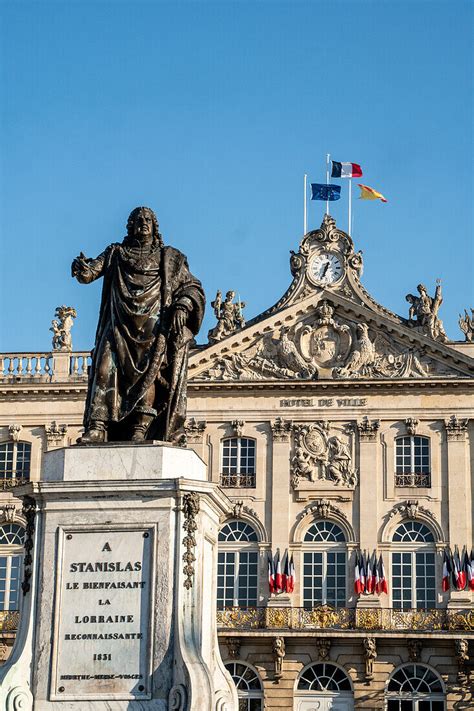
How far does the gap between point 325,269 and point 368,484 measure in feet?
20.2

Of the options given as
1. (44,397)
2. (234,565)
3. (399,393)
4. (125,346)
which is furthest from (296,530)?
(125,346)

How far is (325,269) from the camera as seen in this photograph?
4169cm

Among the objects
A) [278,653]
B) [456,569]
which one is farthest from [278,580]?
[456,569]

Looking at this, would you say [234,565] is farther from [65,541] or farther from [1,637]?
[65,541]

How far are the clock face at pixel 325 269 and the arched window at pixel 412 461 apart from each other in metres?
4.84

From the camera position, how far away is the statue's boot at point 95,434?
12.0 meters

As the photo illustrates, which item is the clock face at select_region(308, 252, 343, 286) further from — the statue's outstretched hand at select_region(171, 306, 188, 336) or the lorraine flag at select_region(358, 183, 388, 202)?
the statue's outstretched hand at select_region(171, 306, 188, 336)

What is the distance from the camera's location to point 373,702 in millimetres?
37750

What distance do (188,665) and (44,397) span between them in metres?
31.3

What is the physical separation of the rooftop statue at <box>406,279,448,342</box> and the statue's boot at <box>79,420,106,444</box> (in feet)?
96.0

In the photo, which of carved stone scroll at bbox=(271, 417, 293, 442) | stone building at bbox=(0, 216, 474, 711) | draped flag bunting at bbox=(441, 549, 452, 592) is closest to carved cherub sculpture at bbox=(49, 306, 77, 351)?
stone building at bbox=(0, 216, 474, 711)

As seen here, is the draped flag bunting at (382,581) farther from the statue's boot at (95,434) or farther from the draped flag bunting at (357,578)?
the statue's boot at (95,434)

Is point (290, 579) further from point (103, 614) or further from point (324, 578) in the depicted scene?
point (103, 614)

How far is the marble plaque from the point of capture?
11258 millimetres
